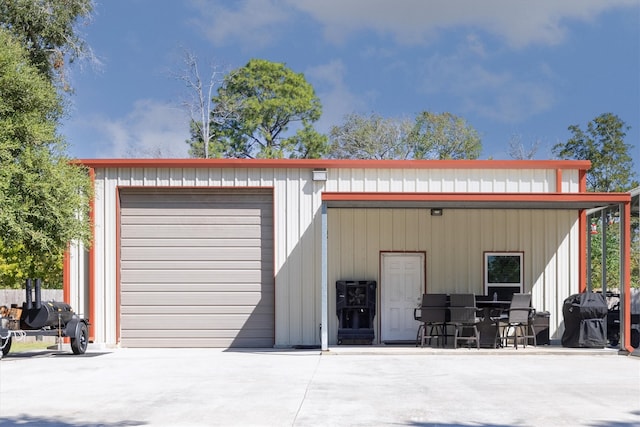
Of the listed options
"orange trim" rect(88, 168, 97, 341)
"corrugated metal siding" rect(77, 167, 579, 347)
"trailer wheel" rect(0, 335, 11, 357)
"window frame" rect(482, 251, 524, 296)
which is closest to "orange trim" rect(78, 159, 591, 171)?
"corrugated metal siding" rect(77, 167, 579, 347)

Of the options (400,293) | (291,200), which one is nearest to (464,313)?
(400,293)

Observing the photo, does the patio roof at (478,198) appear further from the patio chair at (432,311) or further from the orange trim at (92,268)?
the orange trim at (92,268)

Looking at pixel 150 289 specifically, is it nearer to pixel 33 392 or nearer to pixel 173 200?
pixel 173 200

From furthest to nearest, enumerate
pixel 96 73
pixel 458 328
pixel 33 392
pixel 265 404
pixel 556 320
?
1. pixel 96 73
2. pixel 556 320
3. pixel 458 328
4. pixel 33 392
5. pixel 265 404

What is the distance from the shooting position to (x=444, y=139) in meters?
39.8

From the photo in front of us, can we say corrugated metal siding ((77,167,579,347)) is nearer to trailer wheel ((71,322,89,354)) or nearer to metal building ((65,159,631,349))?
metal building ((65,159,631,349))

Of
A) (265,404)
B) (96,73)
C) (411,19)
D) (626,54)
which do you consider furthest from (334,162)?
(626,54)

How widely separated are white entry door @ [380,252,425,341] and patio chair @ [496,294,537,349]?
184 centimetres

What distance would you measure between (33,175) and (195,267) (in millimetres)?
3918

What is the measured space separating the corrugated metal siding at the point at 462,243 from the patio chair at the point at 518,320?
970 mm

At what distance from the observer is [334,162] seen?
1556 centimetres

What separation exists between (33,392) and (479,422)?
17.6 feet

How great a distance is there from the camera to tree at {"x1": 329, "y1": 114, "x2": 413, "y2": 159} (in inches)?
1564

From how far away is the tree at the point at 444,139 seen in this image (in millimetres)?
39625
